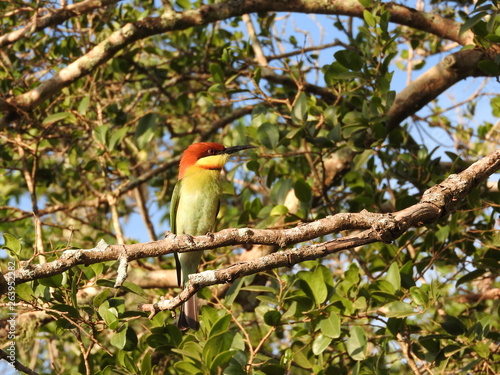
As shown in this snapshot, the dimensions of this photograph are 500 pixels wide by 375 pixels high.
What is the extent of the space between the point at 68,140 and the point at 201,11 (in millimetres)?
1432

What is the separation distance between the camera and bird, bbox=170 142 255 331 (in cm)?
352

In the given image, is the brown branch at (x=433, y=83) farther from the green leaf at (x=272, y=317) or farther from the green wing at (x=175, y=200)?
the green leaf at (x=272, y=317)

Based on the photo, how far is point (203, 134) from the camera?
174 inches

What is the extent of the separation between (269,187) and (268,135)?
381 mm

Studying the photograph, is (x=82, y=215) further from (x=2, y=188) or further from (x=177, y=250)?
(x=177, y=250)

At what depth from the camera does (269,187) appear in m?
3.52

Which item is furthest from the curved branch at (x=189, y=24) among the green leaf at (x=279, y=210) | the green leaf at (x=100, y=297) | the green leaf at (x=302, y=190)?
the green leaf at (x=100, y=297)

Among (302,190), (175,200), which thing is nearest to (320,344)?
(302,190)

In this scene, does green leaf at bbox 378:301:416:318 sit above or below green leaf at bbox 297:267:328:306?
below

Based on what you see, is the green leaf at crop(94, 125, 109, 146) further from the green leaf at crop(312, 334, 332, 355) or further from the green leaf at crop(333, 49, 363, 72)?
Answer: the green leaf at crop(312, 334, 332, 355)

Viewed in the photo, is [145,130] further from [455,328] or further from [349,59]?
[455,328]

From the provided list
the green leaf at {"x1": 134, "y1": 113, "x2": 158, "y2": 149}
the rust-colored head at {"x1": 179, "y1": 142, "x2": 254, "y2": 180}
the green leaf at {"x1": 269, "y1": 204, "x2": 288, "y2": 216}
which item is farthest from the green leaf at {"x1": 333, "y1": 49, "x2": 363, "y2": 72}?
the green leaf at {"x1": 134, "y1": 113, "x2": 158, "y2": 149}

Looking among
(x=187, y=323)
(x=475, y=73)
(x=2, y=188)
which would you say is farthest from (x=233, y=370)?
(x=2, y=188)

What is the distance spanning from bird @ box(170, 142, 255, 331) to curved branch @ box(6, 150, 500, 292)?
1516mm
